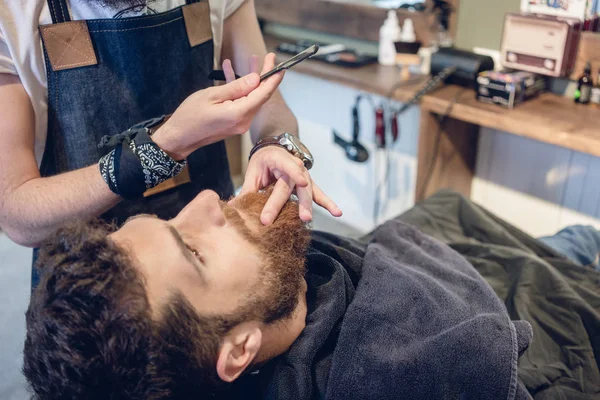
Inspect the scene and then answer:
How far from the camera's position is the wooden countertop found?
1.91 metres

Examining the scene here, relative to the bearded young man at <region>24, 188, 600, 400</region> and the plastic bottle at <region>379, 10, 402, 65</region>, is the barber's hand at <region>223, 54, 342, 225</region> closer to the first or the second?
the bearded young man at <region>24, 188, 600, 400</region>

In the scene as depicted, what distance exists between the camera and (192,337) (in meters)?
1.09

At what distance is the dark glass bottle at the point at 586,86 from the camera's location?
2.14 m

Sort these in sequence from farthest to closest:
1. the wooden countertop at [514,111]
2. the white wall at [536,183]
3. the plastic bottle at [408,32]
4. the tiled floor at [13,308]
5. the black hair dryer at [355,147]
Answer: the black hair dryer at [355,147], the plastic bottle at [408,32], the white wall at [536,183], the tiled floor at [13,308], the wooden countertop at [514,111]

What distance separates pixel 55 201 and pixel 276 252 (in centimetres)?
46

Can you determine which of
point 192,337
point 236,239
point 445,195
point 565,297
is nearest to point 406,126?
point 445,195

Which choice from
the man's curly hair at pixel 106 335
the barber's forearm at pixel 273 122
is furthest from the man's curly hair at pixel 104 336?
the barber's forearm at pixel 273 122

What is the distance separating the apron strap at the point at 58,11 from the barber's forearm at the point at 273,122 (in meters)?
0.52

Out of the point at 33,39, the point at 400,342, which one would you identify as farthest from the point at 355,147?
the point at 33,39

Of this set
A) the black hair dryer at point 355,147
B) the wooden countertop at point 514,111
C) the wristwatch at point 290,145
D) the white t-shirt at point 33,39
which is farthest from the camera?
the black hair dryer at point 355,147

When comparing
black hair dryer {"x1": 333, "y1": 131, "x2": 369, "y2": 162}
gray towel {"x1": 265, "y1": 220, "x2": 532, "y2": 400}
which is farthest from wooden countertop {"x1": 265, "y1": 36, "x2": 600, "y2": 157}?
gray towel {"x1": 265, "y1": 220, "x2": 532, "y2": 400}

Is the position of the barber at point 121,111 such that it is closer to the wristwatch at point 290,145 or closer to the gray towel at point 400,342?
the wristwatch at point 290,145

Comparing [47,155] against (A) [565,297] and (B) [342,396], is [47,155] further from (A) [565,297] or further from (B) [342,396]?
(A) [565,297]

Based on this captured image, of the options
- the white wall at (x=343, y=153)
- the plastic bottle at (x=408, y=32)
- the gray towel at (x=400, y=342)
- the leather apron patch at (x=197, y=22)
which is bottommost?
the white wall at (x=343, y=153)
